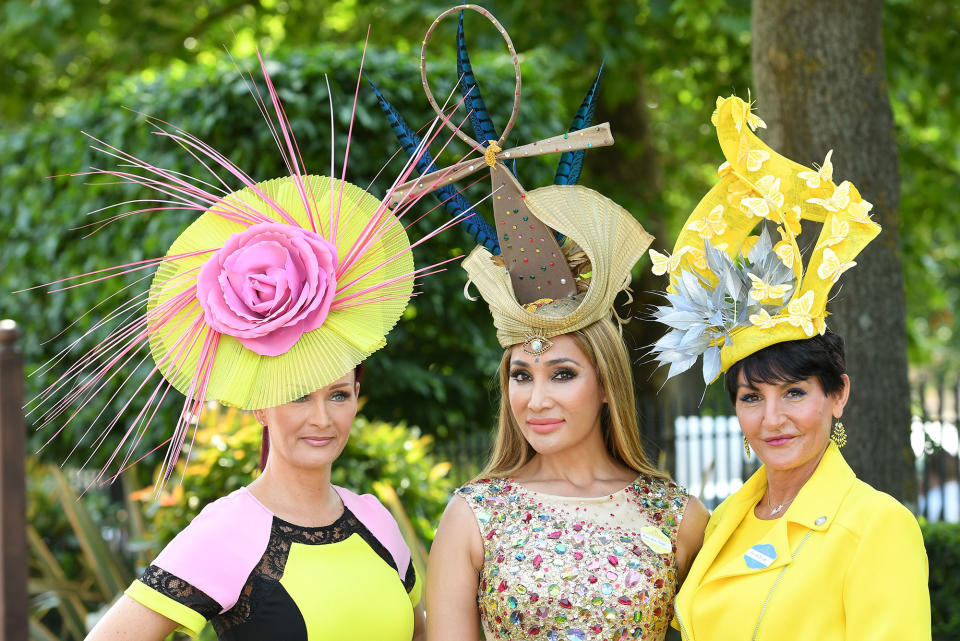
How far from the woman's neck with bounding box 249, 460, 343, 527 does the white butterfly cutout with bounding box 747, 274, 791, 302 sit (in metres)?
1.13

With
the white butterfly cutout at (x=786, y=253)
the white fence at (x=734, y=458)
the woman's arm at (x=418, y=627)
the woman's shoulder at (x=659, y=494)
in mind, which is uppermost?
the white butterfly cutout at (x=786, y=253)

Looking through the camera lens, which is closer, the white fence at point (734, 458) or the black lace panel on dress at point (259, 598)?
the black lace panel on dress at point (259, 598)

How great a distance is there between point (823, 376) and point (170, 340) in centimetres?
159

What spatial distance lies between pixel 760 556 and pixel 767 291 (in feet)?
2.06

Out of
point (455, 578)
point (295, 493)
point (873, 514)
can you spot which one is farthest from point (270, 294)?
point (873, 514)

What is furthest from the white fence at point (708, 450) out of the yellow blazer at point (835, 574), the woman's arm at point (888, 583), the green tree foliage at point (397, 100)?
the woman's arm at point (888, 583)

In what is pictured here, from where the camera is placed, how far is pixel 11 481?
7.29 ft

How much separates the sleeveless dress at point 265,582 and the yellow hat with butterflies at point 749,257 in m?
0.91

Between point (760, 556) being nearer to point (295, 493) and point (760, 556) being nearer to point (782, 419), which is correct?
point (782, 419)

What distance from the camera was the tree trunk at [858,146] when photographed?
4199 mm

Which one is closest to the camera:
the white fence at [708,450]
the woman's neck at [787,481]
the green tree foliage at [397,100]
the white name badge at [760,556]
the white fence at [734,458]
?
the white name badge at [760,556]

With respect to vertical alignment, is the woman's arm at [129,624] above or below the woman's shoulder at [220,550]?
below

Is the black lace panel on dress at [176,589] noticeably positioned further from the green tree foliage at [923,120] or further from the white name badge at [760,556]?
the green tree foliage at [923,120]

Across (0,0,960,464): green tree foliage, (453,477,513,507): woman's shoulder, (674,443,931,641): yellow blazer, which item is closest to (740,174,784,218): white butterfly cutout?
(674,443,931,641): yellow blazer
